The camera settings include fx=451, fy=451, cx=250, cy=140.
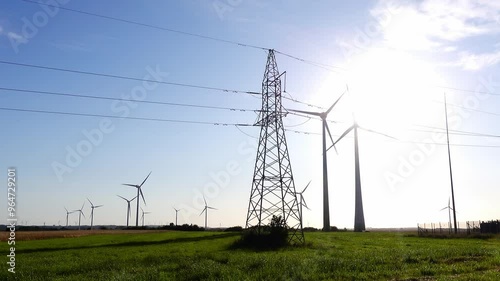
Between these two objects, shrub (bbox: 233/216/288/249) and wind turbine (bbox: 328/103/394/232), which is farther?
wind turbine (bbox: 328/103/394/232)

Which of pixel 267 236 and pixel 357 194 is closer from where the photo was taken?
pixel 267 236

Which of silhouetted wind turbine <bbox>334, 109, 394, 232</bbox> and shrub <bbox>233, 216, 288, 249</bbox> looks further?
silhouetted wind turbine <bbox>334, 109, 394, 232</bbox>

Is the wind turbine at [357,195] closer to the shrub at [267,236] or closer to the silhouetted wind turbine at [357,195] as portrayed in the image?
the silhouetted wind turbine at [357,195]

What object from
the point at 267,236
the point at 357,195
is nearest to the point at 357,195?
the point at 357,195

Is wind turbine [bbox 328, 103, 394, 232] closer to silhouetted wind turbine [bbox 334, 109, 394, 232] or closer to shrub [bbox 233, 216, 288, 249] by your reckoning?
silhouetted wind turbine [bbox 334, 109, 394, 232]

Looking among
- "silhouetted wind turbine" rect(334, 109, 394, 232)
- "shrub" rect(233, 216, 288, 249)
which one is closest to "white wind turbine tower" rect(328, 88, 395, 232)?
"silhouetted wind turbine" rect(334, 109, 394, 232)

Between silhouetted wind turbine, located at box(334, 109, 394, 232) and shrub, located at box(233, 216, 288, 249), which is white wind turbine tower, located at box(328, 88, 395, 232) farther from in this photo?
shrub, located at box(233, 216, 288, 249)

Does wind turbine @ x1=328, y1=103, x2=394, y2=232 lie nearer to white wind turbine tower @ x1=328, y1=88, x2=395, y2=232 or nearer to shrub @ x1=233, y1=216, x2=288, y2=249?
white wind turbine tower @ x1=328, y1=88, x2=395, y2=232

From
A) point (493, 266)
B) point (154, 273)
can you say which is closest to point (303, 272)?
point (154, 273)

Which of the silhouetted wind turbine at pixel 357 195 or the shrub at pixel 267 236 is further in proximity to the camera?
the silhouetted wind turbine at pixel 357 195

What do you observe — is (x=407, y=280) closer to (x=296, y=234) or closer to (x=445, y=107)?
(x=296, y=234)

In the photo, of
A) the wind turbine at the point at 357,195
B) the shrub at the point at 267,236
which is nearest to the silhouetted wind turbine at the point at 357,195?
the wind turbine at the point at 357,195

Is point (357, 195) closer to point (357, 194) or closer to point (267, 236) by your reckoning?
point (357, 194)

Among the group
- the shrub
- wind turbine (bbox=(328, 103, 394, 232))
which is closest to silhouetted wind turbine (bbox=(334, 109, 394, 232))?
wind turbine (bbox=(328, 103, 394, 232))
